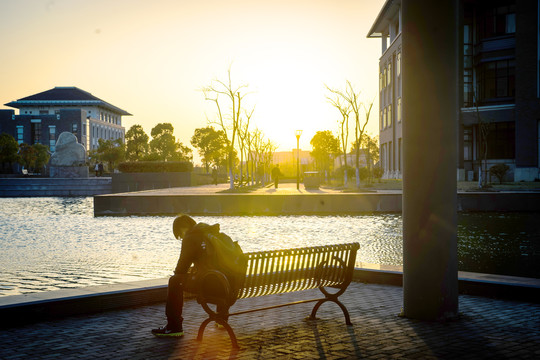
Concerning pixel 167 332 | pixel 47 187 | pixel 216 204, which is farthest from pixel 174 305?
pixel 47 187

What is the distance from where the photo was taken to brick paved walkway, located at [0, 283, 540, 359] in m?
5.11

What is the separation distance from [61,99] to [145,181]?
266 feet

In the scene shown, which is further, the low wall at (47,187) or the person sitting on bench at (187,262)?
the low wall at (47,187)

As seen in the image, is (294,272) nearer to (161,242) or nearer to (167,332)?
(167,332)

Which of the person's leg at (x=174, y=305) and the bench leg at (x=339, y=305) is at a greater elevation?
the person's leg at (x=174, y=305)

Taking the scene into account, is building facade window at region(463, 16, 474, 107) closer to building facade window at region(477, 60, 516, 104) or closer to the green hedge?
building facade window at region(477, 60, 516, 104)

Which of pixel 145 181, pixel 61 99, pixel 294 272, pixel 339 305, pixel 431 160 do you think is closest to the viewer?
pixel 294 272

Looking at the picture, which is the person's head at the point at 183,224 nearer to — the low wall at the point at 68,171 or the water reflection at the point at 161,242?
the water reflection at the point at 161,242

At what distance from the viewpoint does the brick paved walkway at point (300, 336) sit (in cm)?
511

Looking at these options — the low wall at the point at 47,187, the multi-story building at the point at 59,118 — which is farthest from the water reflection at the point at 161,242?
the multi-story building at the point at 59,118

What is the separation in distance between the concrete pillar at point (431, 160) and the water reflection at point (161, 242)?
445cm

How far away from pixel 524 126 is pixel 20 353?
45931 millimetres

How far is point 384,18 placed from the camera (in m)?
61.2

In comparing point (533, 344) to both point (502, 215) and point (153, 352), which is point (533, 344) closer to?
point (153, 352)
